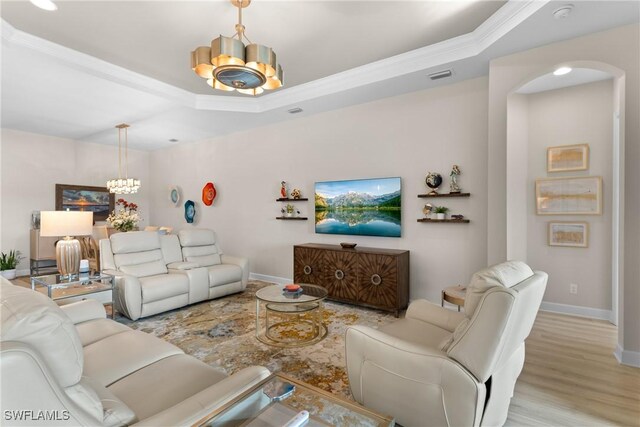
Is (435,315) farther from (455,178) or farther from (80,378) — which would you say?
(80,378)

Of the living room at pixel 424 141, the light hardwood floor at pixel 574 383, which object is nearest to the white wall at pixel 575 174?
the living room at pixel 424 141

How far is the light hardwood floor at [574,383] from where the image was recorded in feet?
6.52

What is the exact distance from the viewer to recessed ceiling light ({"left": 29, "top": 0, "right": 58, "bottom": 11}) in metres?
2.56

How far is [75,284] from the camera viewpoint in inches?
135

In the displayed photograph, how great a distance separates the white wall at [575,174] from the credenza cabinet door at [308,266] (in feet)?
9.08

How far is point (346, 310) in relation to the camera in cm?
403

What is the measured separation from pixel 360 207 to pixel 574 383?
9.51 ft

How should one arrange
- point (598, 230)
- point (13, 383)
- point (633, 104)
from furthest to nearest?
point (598, 230), point (633, 104), point (13, 383)

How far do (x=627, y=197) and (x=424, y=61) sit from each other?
2256mm

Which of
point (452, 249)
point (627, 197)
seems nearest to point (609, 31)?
point (627, 197)

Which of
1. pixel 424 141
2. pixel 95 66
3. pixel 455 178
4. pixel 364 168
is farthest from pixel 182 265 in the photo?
pixel 455 178

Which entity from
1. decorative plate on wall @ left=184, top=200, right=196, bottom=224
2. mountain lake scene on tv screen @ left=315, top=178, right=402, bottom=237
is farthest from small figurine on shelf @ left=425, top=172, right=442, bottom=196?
decorative plate on wall @ left=184, top=200, right=196, bottom=224

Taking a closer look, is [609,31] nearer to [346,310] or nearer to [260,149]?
[346,310]

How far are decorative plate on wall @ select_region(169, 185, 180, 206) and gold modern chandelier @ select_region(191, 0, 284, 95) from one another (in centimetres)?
513
